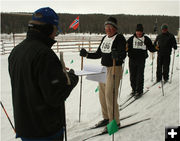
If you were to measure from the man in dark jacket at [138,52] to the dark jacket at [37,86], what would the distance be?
410 cm

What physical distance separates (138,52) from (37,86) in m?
4.34

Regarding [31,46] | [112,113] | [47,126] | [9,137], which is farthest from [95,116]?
[31,46]

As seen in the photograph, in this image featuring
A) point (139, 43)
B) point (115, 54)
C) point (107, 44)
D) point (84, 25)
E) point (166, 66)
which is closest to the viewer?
point (115, 54)

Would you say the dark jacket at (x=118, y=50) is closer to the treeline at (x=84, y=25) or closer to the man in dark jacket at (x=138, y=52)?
the man in dark jacket at (x=138, y=52)

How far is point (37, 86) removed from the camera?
5.20ft

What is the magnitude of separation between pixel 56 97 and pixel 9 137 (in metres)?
2.75

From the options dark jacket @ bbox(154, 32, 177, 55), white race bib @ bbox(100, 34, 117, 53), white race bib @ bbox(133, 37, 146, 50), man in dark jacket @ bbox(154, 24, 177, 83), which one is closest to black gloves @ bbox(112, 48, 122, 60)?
white race bib @ bbox(100, 34, 117, 53)

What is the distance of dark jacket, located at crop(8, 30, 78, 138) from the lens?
60.2 inches

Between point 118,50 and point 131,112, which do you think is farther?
point 131,112

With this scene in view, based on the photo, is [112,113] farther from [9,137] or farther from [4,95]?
[4,95]

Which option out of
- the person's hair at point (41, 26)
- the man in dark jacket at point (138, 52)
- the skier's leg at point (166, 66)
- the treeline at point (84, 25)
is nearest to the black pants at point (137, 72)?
the man in dark jacket at point (138, 52)

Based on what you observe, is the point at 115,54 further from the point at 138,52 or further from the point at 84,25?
the point at 84,25

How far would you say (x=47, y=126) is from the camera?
1684 mm

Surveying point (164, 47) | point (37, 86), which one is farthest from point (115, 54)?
point (164, 47)
